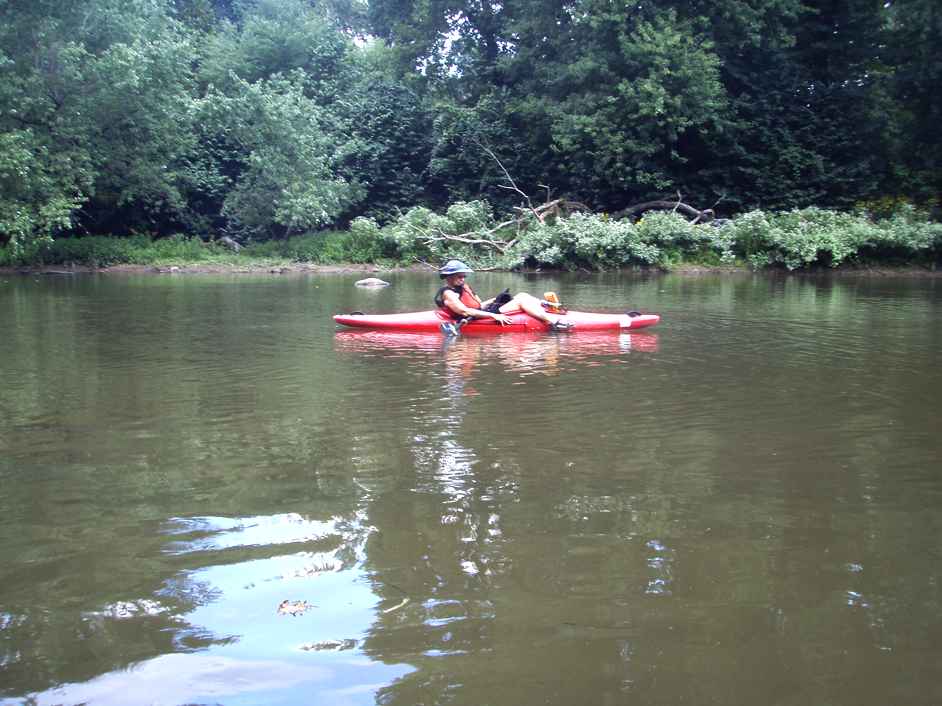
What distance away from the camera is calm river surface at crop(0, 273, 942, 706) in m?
2.76

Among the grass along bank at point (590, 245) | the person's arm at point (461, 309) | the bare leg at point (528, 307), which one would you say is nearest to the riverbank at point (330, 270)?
the grass along bank at point (590, 245)

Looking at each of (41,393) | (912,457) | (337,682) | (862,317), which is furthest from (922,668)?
(862,317)

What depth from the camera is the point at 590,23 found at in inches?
967

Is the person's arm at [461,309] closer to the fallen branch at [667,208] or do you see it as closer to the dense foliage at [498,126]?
the dense foliage at [498,126]

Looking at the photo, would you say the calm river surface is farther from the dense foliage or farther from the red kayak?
the dense foliage

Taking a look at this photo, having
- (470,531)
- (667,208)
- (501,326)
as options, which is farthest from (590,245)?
(470,531)

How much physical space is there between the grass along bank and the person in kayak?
9929 mm

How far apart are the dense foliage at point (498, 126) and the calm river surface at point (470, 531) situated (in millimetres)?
13791

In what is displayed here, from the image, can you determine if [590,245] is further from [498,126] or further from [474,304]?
[474,304]

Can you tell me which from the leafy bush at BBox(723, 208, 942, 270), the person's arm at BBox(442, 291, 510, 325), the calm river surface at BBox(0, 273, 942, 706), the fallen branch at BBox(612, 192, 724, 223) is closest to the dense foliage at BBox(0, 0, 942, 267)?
the leafy bush at BBox(723, 208, 942, 270)

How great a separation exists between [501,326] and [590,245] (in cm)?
1008

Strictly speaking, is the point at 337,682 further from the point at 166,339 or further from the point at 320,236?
the point at 320,236

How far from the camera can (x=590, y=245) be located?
2022 centimetres

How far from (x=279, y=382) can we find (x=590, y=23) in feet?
65.4
